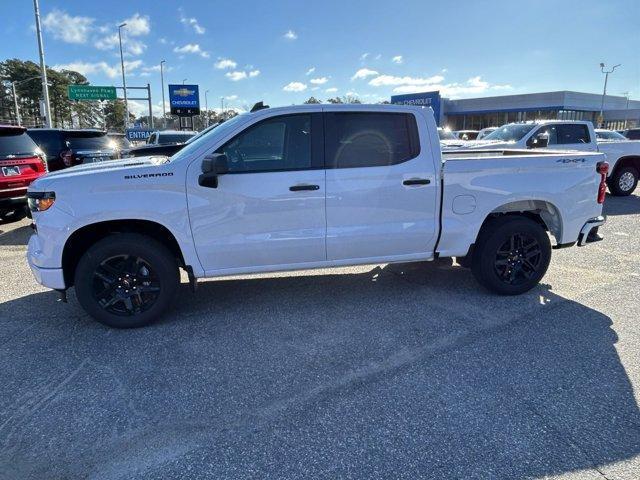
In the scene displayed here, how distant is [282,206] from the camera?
411cm

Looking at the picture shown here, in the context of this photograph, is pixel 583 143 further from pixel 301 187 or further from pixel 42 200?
pixel 42 200

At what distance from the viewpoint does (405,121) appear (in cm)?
448

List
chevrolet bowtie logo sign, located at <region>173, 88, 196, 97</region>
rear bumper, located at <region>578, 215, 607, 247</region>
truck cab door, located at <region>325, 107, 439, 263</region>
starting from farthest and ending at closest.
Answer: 1. chevrolet bowtie logo sign, located at <region>173, 88, 196, 97</region>
2. rear bumper, located at <region>578, 215, 607, 247</region>
3. truck cab door, located at <region>325, 107, 439, 263</region>

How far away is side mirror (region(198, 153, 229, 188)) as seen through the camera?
12.3 feet

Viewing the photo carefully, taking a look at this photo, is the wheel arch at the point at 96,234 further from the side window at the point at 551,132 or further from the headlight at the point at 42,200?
the side window at the point at 551,132

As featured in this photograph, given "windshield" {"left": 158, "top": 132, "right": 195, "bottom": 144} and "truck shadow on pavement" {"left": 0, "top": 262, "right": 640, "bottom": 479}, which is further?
"windshield" {"left": 158, "top": 132, "right": 195, "bottom": 144}

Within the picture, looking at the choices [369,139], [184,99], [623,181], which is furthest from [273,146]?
[184,99]

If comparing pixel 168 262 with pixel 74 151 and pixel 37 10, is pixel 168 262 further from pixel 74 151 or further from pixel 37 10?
pixel 37 10

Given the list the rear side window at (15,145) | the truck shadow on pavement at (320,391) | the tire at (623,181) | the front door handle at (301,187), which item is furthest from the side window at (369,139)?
the tire at (623,181)

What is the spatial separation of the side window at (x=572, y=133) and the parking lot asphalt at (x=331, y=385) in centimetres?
763

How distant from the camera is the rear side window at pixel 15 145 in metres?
7.64

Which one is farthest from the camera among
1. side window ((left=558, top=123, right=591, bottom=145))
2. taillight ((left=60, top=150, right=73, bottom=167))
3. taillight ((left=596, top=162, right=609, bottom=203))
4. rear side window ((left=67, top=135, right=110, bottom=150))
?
side window ((left=558, top=123, right=591, bottom=145))

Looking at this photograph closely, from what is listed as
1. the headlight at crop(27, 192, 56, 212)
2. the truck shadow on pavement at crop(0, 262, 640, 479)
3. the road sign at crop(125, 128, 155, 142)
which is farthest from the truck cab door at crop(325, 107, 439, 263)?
the road sign at crop(125, 128, 155, 142)

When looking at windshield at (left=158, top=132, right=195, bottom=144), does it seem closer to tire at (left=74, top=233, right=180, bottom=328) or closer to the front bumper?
the front bumper
